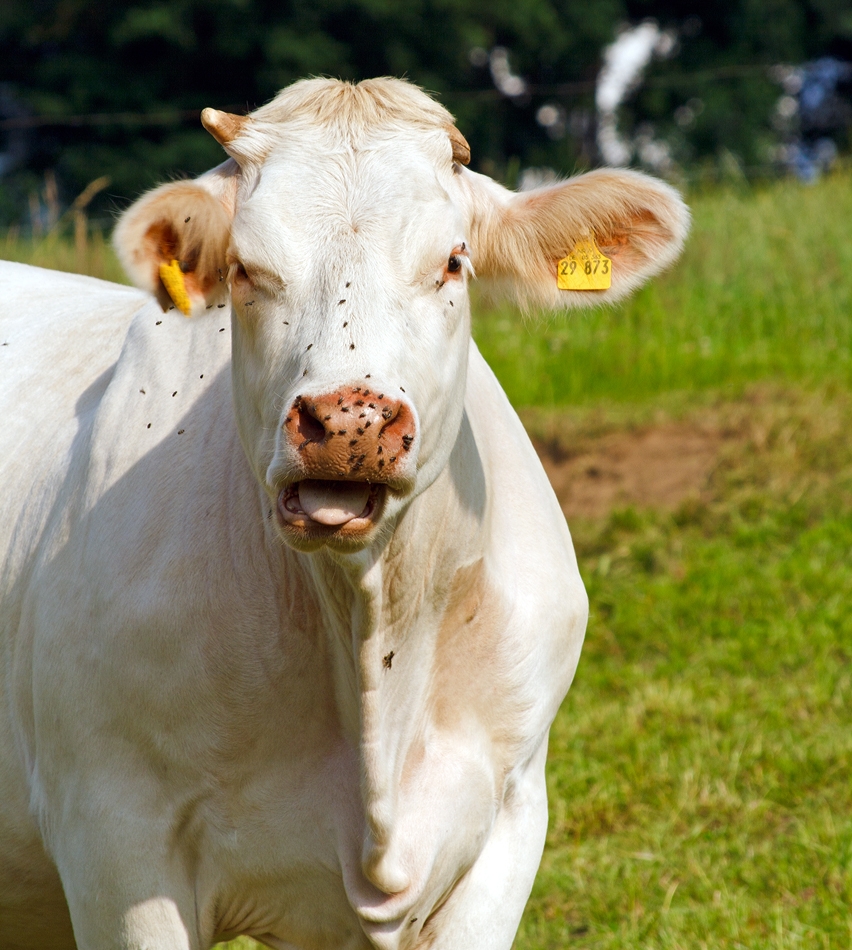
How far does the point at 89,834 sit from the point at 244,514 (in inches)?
26.8

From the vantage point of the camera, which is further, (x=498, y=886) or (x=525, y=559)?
(x=525, y=559)

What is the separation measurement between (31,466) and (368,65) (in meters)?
18.6

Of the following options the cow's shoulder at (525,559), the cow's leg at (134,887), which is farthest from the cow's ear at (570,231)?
the cow's leg at (134,887)

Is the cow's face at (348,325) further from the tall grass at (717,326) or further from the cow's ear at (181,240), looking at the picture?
the tall grass at (717,326)

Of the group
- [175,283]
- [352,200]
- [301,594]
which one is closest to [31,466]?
[175,283]

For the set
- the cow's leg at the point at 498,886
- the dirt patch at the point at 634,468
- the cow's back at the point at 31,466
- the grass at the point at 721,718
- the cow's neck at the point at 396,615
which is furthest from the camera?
the dirt patch at the point at 634,468

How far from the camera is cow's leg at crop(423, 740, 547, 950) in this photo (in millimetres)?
2535

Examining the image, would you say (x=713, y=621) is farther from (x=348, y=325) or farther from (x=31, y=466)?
(x=348, y=325)

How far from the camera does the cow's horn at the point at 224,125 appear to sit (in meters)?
2.38

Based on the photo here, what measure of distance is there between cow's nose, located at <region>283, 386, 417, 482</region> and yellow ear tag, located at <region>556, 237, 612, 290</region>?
78cm

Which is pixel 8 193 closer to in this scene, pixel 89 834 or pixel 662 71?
pixel 662 71

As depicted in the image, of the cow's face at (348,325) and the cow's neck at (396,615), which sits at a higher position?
the cow's face at (348,325)

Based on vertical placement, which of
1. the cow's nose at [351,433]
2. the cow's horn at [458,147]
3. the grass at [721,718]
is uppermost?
the cow's horn at [458,147]

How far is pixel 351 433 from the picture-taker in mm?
1887
